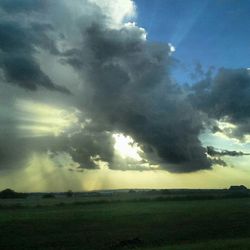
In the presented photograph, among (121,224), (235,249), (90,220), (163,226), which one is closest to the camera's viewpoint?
(235,249)

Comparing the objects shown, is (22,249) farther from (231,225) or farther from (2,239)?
(231,225)

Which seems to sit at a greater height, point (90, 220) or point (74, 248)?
point (90, 220)

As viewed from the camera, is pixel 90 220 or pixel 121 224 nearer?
pixel 121 224

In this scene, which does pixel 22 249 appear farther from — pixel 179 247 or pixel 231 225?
pixel 231 225

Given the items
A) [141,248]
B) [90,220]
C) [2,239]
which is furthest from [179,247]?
[90,220]

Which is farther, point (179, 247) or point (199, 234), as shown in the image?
point (199, 234)

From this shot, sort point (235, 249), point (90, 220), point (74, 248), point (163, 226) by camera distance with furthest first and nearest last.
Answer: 1. point (90, 220)
2. point (163, 226)
3. point (74, 248)
4. point (235, 249)

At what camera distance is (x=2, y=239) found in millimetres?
44719

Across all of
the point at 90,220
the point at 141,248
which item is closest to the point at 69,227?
Answer: the point at 90,220

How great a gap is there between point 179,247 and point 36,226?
2374 cm

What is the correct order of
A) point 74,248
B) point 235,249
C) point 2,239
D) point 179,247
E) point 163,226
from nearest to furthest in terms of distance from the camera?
point 235,249 < point 179,247 < point 74,248 < point 2,239 < point 163,226

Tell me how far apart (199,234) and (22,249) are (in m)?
16.9

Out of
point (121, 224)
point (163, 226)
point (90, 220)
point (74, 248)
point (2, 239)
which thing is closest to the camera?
point (74, 248)

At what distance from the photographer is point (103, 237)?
45094 millimetres
